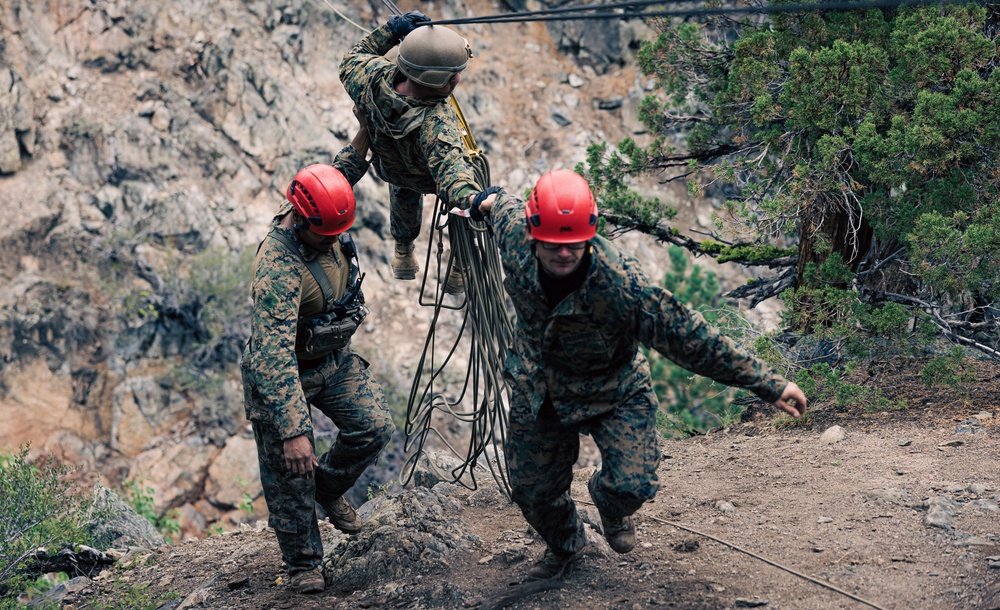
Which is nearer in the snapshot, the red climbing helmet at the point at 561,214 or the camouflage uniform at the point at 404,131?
the red climbing helmet at the point at 561,214

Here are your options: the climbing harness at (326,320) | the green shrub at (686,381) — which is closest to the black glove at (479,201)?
the climbing harness at (326,320)

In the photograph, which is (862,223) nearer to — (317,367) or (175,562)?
(317,367)

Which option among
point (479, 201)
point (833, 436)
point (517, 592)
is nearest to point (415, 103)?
point (479, 201)

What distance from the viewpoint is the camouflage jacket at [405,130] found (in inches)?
180

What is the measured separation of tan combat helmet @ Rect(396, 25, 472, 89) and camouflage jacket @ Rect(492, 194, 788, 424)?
1203 millimetres

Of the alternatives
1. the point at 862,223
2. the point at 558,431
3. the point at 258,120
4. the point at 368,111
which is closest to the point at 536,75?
the point at 258,120

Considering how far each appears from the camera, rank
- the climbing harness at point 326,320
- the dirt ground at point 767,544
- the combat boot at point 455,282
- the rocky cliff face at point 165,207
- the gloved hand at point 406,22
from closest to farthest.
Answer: the dirt ground at point 767,544 < the climbing harness at point 326,320 < the gloved hand at point 406,22 < the combat boot at point 455,282 < the rocky cliff face at point 165,207

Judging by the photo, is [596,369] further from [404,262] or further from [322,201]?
[404,262]

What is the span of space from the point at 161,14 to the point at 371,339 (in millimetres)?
7797

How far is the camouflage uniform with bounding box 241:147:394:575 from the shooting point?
4.25 m

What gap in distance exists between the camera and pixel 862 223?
7.18 m

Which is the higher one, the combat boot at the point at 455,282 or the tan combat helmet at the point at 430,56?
the tan combat helmet at the point at 430,56

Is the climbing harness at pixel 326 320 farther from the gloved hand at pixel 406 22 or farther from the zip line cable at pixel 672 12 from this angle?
the zip line cable at pixel 672 12

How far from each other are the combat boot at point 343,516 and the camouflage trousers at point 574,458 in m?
1.43
